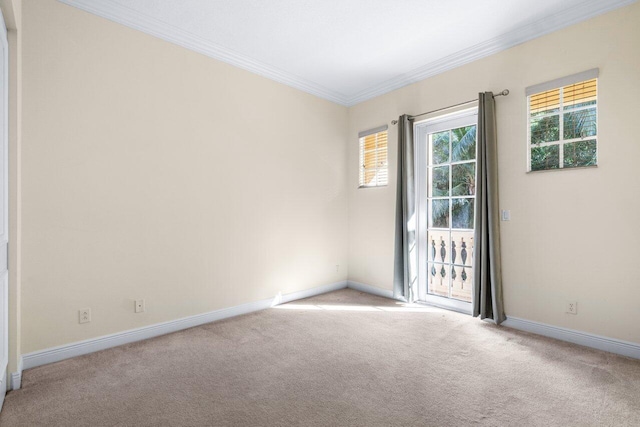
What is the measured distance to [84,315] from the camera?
264 centimetres

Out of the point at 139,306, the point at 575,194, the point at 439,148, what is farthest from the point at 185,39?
the point at 575,194

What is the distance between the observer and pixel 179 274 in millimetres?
3189

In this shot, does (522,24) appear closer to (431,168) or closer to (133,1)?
(431,168)

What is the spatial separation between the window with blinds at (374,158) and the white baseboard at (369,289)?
1486 millimetres

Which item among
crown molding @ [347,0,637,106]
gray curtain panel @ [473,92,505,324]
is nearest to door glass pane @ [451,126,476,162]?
gray curtain panel @ [473,92,505,324]

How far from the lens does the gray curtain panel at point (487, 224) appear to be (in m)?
3.25

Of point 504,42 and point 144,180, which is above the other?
point 504,42

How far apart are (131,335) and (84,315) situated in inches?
16.8

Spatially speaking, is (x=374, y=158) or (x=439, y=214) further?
(x=374, y=158)

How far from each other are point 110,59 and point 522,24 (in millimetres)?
3790

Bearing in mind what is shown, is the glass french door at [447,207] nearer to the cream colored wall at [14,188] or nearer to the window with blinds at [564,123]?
the window with blinds at [564,123]

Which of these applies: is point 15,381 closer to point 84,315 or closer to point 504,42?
point 84,315

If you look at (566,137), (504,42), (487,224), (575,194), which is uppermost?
(504,42)

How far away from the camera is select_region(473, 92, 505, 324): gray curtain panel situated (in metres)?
3.25
